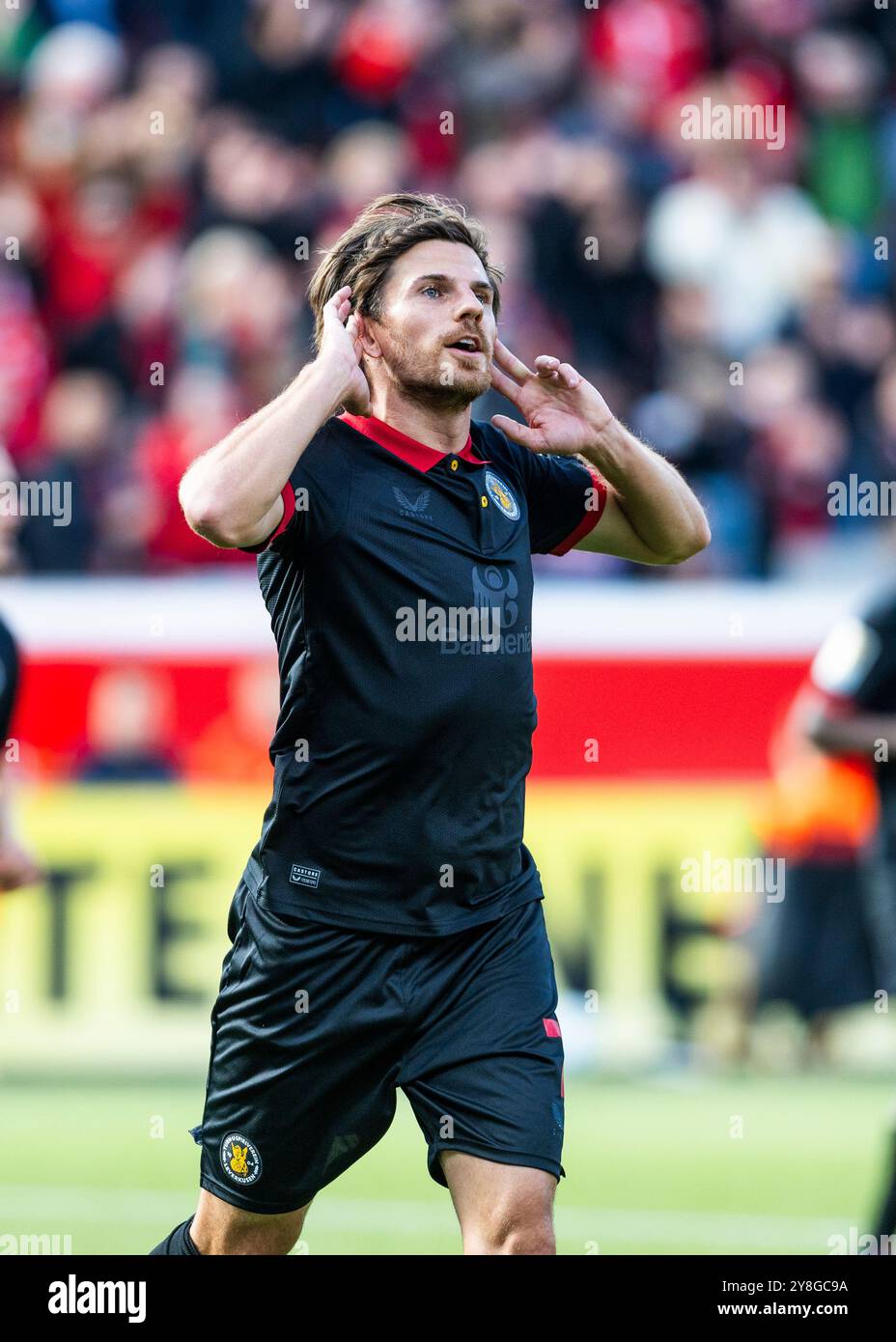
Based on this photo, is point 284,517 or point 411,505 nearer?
point 284,517

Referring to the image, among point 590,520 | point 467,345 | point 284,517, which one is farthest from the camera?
point 590,520

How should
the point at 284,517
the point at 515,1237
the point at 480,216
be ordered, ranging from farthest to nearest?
the point at 480,216 → the point at 284,517 → the point at 515,1237

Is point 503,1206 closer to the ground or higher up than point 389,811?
closer to the ground

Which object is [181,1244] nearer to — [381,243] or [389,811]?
[389,811]

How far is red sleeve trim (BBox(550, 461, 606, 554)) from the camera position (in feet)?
16.3

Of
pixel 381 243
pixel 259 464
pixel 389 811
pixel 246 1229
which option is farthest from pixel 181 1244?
pixel 381 243

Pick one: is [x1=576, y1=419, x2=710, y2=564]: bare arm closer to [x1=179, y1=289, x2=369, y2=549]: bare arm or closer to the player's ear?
the player's ear

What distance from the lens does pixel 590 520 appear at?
4.97m

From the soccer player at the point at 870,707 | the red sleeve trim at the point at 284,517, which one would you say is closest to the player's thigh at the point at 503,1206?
the red sleeve trim at the point at 284,517

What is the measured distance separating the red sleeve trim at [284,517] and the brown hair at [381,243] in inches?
21.3

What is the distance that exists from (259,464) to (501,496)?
73cm

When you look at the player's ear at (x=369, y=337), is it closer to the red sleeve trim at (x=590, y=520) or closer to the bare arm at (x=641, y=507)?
the bare arm at (x=641, y=507)

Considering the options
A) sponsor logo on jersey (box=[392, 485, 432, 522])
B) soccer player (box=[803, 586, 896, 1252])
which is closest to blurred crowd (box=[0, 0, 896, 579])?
soccer player (box=[803, 586, 896, 1252])

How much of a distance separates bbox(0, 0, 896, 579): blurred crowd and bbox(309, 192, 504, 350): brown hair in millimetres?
5331
